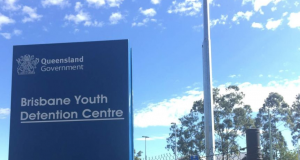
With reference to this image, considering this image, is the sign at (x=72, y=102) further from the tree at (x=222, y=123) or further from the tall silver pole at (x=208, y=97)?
the tree at (x=222, y=123)

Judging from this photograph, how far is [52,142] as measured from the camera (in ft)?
19.1

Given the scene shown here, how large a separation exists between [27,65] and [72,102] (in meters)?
1.02

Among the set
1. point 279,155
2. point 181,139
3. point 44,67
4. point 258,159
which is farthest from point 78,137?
point 279,155

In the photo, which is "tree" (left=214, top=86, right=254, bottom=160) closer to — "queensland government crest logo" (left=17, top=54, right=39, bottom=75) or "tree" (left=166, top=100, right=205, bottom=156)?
"tree" (left=166, top=100, right=205, bottom=156)

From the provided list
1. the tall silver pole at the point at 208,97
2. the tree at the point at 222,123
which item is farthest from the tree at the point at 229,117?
the tall silver pole at the point at 208,97

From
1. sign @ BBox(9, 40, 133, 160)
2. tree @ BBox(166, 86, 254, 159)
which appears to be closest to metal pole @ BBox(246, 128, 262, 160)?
sign @ BBox(9, 40, 133, 160)

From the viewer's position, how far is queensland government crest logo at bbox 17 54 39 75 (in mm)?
6082

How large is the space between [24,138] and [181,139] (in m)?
31.1

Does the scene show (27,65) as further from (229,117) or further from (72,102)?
(229,117)

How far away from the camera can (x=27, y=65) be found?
6.09 m

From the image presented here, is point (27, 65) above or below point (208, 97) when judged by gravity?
above

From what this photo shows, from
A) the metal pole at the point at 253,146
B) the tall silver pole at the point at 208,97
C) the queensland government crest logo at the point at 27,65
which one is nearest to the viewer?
the metal pole at the point at 253,146

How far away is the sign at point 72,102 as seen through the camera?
5770 mm

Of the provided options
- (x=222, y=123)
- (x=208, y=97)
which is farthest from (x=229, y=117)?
(x=208, y=97)
